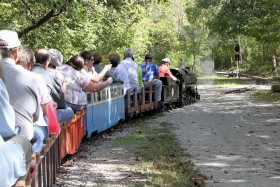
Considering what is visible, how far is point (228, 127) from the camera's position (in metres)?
12.4

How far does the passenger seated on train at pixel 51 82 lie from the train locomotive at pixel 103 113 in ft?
0.56

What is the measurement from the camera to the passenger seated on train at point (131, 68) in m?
13.9

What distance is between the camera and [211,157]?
27.5 feet

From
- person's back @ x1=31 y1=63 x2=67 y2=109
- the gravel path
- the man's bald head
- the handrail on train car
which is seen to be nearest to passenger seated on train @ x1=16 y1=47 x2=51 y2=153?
the man's bald head

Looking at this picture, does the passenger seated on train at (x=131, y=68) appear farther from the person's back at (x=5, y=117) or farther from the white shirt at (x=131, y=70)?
the person's back at (x=5, y=117)

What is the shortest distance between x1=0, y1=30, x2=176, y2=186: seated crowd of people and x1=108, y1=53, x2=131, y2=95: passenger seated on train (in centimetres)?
90

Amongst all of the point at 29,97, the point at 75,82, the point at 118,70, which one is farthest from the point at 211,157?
the point at 118,70

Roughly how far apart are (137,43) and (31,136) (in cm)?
2331

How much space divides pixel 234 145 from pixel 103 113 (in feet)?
10.2

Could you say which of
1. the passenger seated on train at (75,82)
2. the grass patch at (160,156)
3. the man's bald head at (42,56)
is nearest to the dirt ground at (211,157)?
the grass patch at (160,156)

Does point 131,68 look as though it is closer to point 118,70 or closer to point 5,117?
point 118,70

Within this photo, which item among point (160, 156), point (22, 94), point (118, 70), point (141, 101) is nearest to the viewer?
point (22, 94)

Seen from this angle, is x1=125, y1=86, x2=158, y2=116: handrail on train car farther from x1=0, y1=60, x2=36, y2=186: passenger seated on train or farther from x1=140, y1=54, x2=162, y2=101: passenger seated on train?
x1=0, y1=60, x2=36, y2=186: passenger seated on train

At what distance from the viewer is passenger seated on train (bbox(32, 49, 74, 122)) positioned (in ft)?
21.5
